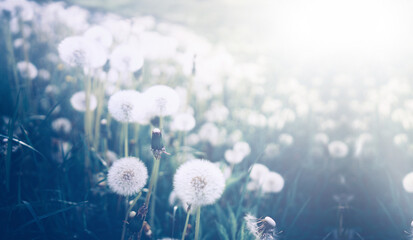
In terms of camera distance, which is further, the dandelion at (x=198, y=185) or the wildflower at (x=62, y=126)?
the wildflower at (x=62, y=126)

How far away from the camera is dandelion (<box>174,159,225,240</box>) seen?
954 millimetres

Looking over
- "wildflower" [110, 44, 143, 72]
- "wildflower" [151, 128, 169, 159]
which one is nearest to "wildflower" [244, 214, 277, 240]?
Result: "wildflower" [151, 128, 169, 159]

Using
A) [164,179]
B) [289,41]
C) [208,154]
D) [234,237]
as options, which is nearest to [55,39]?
[208,154]

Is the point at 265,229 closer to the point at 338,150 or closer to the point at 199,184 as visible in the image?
the point at 199,184

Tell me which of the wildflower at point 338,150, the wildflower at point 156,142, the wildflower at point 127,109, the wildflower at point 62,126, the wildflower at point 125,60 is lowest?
the wildflower at point 338,150

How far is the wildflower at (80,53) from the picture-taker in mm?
1317

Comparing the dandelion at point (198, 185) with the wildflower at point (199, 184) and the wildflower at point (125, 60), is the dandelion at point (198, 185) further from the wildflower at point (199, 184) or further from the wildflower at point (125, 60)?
the wildflower at point (125, 60)

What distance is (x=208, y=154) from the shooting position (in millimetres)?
2098

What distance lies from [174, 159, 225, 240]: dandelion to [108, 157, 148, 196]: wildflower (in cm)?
14

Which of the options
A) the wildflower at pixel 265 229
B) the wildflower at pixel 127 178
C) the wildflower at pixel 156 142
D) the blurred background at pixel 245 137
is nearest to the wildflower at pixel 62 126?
the blurred background at pixel 245 137

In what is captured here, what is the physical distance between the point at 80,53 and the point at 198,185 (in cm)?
80

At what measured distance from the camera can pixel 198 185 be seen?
97 centimetres

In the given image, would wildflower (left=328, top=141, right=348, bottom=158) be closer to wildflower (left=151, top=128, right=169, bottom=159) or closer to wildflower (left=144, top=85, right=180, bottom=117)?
wildflower (left=144, top=85, right=180, bottom=117)

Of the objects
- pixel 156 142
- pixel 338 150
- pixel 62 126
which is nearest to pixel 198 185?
pixel 156 142
